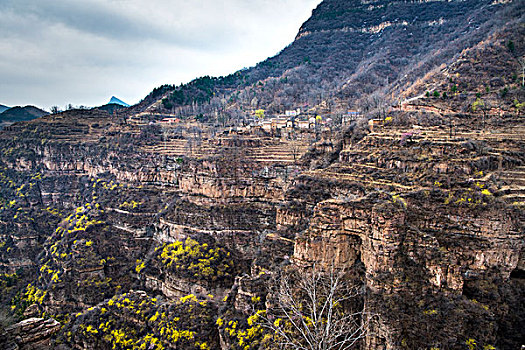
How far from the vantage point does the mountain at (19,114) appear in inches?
3944

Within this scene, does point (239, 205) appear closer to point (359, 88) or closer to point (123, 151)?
point (123, 151)

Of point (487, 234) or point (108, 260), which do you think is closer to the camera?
point (487, 234)

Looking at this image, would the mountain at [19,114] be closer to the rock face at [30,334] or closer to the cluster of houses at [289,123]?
the cluster of houses at [289,123]

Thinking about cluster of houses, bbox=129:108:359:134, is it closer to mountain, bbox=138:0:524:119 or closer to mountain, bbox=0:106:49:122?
mountain, bbox=138:0:524:119

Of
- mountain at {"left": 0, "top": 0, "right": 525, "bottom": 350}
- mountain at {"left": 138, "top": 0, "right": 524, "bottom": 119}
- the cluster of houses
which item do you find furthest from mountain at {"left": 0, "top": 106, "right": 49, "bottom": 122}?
the cluster of houses

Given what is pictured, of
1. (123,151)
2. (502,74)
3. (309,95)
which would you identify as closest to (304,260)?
(502,74)

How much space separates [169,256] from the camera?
115ft

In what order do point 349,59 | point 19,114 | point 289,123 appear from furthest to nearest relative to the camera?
1. point 349,59
2. point 19,114
3. point 289,123

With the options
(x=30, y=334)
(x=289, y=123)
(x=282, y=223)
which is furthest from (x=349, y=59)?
(x=30, y=334)

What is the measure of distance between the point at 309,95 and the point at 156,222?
63.0 meters

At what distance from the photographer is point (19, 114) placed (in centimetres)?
10269

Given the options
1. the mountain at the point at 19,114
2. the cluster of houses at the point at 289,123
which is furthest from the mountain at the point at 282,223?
the mountain at the point at 19,114

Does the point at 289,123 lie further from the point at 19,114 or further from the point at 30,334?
the point at 19,114

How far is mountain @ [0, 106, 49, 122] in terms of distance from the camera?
100188mm
